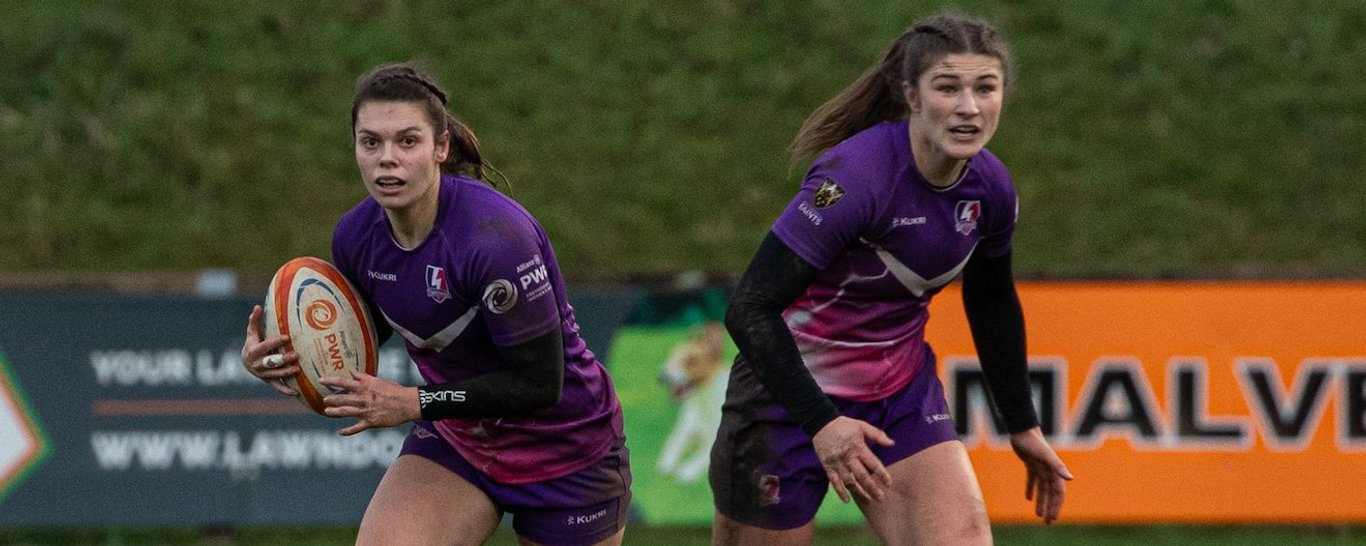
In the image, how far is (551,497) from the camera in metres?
4.69

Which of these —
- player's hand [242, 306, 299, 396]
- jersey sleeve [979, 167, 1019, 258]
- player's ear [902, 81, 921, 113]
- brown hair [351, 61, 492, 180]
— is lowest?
player's hand [242, 306, 299, 396]

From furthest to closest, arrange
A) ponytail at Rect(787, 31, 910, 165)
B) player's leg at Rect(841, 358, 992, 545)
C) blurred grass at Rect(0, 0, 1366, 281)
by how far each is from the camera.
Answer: blurred grass at Rect(0, 0, 1366, 281)
ponytail at Rect(787, 31, 910, 165)
player's leg at Rect(841, 358, 992, 545)

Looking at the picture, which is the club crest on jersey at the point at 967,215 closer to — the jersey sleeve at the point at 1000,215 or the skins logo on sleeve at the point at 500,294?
the jersey sleeve at the point at 1000,215

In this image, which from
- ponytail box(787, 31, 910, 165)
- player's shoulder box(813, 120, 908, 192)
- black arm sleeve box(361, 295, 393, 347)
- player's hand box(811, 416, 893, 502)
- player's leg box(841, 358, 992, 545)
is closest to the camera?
player's hand box(811, 416, 893, 502)

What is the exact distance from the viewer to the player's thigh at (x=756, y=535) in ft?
15.9

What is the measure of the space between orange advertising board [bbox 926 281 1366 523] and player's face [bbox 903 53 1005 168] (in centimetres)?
391

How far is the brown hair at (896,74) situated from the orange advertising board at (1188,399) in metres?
3.53

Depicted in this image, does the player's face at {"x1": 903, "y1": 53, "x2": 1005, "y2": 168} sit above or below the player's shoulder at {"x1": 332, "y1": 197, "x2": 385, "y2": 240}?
above

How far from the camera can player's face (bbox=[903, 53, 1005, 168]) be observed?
436 centimetres

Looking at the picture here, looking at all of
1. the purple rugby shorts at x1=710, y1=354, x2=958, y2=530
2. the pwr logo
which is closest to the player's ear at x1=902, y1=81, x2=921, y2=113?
the purple rugby shorts at x1=710, y1=354, x2=958, y2=530

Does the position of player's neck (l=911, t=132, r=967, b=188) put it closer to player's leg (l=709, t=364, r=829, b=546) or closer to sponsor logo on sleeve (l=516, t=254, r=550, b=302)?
player's leg (l=709, t=364, r=829, b=546)

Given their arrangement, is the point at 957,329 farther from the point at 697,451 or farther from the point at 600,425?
the point at 600,425

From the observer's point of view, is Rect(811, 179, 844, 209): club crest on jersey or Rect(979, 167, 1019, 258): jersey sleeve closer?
Rect(811, 179, 844, 209): club crest on jersey

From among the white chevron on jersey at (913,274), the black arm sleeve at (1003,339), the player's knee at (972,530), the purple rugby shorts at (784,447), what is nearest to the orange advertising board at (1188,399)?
the black arm sleeve at (1003,339)
